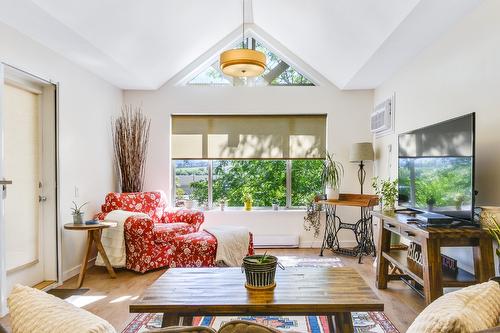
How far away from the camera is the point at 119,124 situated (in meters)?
5.06

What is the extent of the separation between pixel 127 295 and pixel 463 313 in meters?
3.11

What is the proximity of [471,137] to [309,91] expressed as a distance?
10.6 feet

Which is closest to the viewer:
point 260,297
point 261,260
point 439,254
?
point 260,297

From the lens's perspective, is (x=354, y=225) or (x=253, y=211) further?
(x=253, y=211)

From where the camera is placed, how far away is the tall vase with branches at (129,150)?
4957 millimetres

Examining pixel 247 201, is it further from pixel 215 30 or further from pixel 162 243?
pixel 215 30

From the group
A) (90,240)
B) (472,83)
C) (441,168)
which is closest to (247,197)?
(90,240)

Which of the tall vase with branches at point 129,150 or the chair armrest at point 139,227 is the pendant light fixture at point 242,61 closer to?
the chair armrest at point 139,227

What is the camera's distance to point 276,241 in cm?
528

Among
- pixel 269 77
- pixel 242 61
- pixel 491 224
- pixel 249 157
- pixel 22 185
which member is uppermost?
pixel 269 77

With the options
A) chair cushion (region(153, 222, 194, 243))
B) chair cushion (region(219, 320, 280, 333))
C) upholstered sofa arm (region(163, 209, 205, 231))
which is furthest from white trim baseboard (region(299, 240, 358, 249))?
chair cushion (region(219, 320, 280, 333))

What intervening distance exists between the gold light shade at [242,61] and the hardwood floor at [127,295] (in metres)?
2.11

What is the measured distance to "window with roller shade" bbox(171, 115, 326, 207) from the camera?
5418mm

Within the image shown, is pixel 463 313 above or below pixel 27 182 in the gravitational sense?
below
